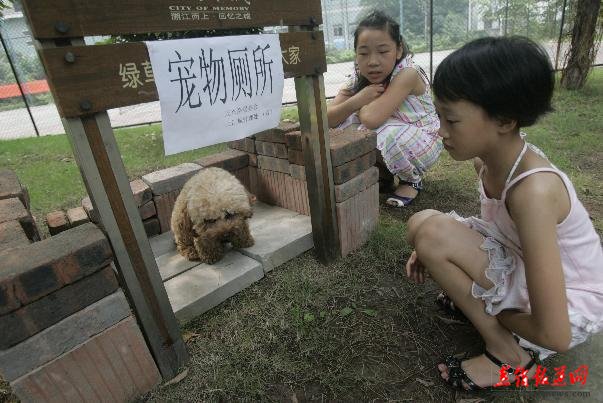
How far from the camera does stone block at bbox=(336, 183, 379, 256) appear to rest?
2584mm

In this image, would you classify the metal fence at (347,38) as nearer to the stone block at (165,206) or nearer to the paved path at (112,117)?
the paved path at (112,117)

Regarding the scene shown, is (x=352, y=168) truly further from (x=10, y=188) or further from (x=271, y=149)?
(x=10, y=188)

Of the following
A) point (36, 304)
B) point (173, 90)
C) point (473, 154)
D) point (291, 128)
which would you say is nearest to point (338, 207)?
point (291, 128)

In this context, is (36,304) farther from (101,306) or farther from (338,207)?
(338,207)

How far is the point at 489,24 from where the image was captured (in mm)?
17078

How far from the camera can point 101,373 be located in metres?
1.63

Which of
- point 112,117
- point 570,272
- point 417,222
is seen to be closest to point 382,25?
point 417,222

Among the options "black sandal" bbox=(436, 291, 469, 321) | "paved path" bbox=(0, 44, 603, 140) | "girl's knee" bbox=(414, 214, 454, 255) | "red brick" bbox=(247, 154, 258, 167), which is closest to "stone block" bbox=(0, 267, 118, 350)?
"girl's knee" bbox=(414, 214, 454, 255)

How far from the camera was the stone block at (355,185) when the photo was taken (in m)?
2.50

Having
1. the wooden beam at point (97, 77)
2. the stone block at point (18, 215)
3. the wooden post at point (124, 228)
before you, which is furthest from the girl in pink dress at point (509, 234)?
the stone block at point (18, 215)

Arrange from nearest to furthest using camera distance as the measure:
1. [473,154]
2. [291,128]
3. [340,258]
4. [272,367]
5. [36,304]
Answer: [36,304] → [473,154] → [272,367] → [340,258] → [291,128]

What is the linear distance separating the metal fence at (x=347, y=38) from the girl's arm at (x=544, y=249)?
4.11 m

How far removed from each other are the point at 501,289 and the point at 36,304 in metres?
1.81

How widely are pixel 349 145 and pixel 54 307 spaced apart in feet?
5.99
